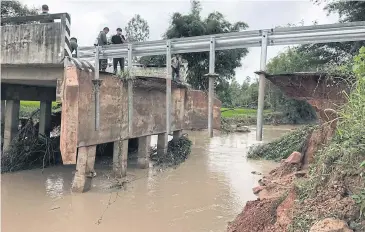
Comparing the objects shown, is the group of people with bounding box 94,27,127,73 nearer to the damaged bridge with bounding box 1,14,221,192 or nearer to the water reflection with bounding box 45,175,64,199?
the damaged bridge with bounding box 1,14,221,192

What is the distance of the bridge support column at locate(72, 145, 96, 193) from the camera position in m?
9.20

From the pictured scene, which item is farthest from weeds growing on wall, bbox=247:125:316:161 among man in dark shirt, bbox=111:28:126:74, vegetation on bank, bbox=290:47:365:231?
vegetation on bank, bbox=290:47:365:231

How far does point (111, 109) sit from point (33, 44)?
2.54 metres

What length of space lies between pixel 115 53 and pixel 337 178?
228 inches

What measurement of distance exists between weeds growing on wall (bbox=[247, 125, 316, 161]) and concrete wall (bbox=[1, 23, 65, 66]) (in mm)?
8182

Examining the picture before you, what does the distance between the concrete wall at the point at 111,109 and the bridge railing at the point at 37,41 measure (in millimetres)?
604

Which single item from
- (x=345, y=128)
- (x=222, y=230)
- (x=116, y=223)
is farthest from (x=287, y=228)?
(x=116, y=223)

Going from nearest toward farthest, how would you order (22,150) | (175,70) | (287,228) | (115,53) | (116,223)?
(287,228) → (116,223) → (115,53) → (22,150) → (175,70)

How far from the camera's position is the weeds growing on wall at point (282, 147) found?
43.0ft

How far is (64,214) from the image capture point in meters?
7.92

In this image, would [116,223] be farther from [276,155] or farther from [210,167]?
[276,155]

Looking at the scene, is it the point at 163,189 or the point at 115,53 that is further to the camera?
the point at 163,189

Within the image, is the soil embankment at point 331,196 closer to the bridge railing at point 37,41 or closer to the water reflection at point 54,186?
the water reflection at point 54,186

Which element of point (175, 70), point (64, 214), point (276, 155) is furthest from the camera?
point (276, 155)
